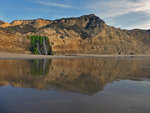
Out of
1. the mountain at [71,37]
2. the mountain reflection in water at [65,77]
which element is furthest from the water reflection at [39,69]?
the mountain at [71,37]

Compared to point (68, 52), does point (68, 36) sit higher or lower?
higher

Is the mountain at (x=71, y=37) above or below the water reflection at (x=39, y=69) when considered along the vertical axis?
above

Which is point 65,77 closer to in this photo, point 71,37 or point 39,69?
point 39,69

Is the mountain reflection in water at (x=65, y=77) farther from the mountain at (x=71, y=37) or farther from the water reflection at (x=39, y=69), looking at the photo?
the mountain at (x=71, y=37)

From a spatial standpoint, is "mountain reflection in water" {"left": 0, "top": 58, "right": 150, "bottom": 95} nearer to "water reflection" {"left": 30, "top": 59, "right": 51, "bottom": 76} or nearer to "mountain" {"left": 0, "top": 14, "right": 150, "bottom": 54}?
"water reflection" {"left": 30, "top": 59, "right": 51, "bottom": 76}

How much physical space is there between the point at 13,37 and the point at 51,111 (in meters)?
54.8

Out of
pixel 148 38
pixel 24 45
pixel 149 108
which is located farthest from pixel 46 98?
pixel 148 38

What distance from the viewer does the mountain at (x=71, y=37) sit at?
5331 centimetres

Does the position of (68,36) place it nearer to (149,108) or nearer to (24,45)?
(24,45)

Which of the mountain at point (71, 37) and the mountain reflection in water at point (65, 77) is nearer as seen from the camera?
the mountain reflection in water at point (65, 77)

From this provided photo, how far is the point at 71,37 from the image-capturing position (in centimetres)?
7444

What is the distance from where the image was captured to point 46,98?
6.21 meters

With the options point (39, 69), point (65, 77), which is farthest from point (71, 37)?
point (65, 77)

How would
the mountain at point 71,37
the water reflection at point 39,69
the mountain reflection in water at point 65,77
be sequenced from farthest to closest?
the mountain at point 71,37
the water reflection at point 39,69
the mountain reflection in water at point 65,77
